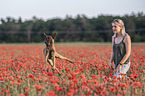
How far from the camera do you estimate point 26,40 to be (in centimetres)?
6131

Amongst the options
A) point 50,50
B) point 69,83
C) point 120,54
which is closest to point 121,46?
point 120,54

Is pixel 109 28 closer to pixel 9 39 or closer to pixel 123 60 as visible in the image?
pixel 9 39

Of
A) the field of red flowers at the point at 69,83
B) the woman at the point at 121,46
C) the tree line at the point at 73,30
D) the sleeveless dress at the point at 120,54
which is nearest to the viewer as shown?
the field of red flowers at the point at 69,83

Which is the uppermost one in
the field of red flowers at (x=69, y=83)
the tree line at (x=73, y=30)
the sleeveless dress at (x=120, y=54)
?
the tree line at (x=73, y=30)

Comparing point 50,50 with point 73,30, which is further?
point 73,30

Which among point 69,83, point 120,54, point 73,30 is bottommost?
point 69,83

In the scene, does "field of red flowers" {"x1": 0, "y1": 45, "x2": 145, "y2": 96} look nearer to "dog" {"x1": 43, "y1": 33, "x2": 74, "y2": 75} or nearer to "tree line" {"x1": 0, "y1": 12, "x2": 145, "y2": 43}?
"dog" {"x1": 43, "y1": 33, "x2": 74, "y2": 75}

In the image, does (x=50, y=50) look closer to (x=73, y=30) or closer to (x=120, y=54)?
(x=120, y=54)

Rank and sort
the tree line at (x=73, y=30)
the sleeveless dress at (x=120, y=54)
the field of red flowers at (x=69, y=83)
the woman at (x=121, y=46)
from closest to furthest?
1. the field of red flowers at (x=69, y=83)
2. the woman at (x=121, y=46)
3. the sleeveless dress at (x=120, y=54)
4. the tree line at (x=73, y=30)

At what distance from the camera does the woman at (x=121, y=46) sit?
4531 millimetres

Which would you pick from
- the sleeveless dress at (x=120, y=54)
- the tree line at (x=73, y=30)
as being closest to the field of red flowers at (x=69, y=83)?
the sleeveless dress at (x=120, y=54)

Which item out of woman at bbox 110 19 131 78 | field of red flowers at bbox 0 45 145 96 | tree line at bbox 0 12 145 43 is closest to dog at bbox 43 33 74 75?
field of red flowers at bbox 0 45 145 96

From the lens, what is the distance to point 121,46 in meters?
4.68

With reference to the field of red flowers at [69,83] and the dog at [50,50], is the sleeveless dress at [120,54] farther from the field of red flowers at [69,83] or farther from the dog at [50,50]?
the dog at [50,50]
